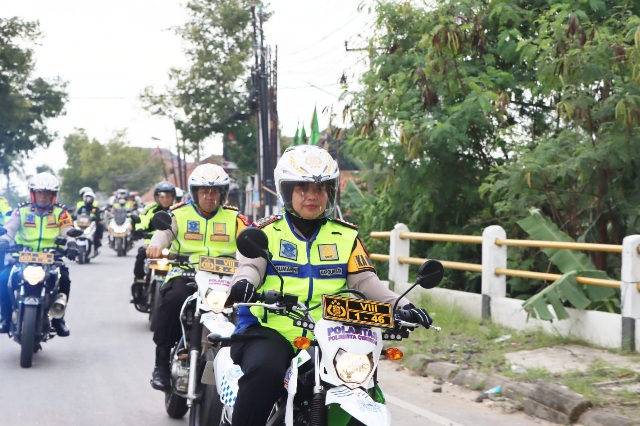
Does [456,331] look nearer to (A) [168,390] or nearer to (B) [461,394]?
(B) [461,394]

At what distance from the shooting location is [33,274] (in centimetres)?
963

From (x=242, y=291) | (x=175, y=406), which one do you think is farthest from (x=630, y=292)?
(x=242, y=291)

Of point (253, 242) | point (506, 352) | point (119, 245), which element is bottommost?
point (506, 352)

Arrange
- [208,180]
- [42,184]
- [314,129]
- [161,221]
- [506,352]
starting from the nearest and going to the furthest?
[161,221] < [208,180] < [506,352] < [42,184] < [314,129]

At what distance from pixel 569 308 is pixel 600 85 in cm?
341

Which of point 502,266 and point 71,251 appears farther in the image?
point 502,266

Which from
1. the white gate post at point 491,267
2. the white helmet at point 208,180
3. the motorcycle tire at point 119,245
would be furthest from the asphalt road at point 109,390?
the motorcycle tire at point 119,245

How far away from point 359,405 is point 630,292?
20.4 feet

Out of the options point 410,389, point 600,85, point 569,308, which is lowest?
point 410,389

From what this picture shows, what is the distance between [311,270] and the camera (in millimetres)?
4613

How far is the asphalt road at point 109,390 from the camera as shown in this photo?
7570 millimetres

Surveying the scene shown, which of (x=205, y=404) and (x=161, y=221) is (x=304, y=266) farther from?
(x=161, y=221)

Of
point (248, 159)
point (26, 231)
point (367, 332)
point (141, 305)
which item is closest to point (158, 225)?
point (367, 332)

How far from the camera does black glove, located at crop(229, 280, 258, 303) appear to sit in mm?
4266
